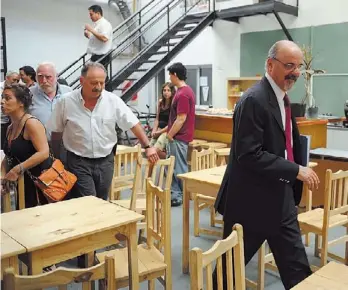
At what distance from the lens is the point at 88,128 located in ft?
9.36

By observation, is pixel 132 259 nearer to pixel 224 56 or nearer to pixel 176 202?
pixel 176 202

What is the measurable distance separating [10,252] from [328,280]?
126 centimetres

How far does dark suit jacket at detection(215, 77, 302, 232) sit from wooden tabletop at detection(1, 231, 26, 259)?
3.45ft

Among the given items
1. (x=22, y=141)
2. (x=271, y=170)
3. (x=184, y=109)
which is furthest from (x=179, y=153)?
(x=271, y=170)

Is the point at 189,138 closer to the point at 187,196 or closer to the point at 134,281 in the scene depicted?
the point at 187,196

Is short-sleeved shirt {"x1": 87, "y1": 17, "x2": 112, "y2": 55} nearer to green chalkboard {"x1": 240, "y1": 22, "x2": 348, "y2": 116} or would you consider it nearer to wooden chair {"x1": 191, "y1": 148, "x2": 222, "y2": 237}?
wooden chair {"x1": 191, "y1": 148, "x2": 222, "y2": 237}

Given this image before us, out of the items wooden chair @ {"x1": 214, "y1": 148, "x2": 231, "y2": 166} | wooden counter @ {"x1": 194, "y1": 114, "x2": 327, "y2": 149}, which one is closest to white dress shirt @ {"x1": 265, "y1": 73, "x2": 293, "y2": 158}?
wooden chair @ {"x1": 214, "y1": 148, "x2": 231, "y2": 166}

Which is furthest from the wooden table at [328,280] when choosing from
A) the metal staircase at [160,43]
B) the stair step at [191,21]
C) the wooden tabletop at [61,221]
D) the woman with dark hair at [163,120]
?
the stair step at [191,21]

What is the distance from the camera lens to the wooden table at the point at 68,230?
185cm

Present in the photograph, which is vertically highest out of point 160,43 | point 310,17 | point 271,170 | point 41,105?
point 310,17

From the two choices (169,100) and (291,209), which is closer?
(291,209)

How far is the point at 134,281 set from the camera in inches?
84.7

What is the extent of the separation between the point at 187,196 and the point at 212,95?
6.35 metres

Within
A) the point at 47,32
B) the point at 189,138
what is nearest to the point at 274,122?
the point at 189,138
